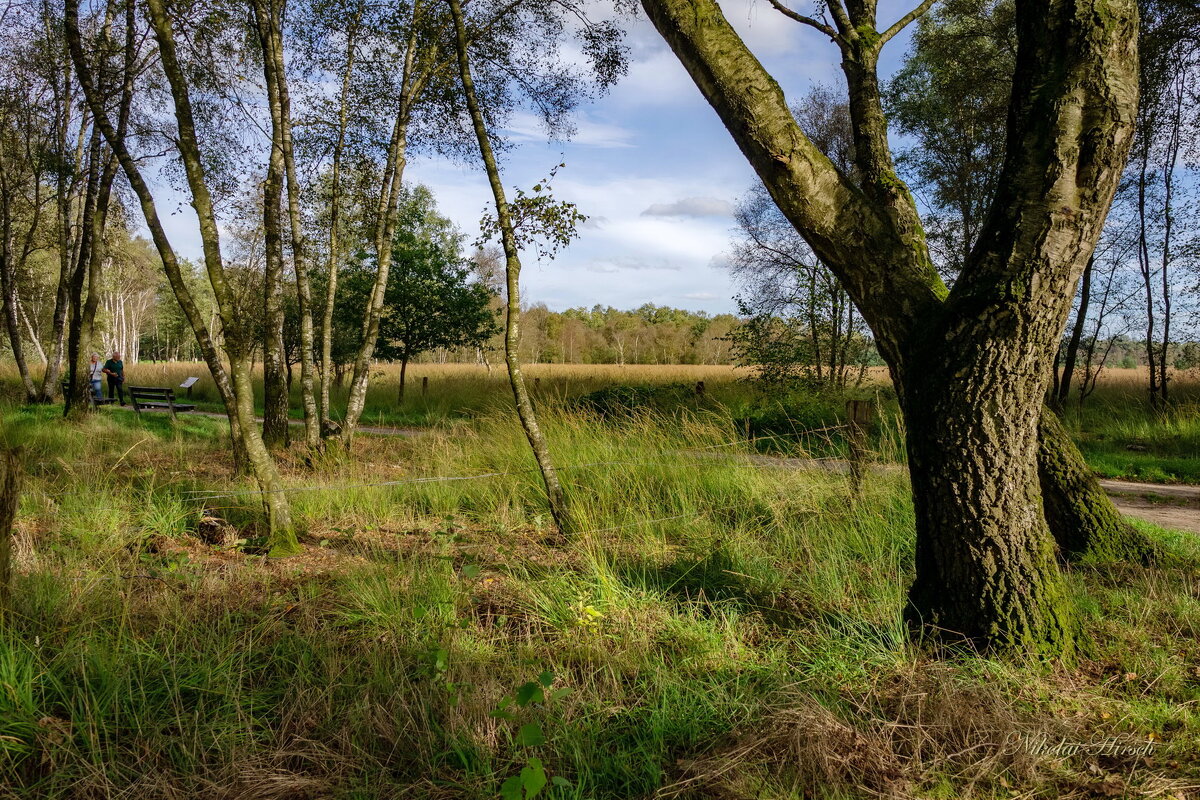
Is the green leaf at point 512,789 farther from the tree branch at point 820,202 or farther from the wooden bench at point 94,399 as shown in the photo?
the wooden bench at point 94,399

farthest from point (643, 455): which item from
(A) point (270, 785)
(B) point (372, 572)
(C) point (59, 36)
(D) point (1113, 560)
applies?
(C) point (59, 36)

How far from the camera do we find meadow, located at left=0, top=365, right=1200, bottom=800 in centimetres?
223

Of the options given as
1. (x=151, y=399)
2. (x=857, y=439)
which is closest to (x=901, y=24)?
(x=857, y=439)

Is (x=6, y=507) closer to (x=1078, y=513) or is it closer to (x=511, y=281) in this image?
(x=511, y=281)

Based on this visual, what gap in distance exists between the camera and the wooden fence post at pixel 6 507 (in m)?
2.74

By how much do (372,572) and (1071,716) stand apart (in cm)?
341

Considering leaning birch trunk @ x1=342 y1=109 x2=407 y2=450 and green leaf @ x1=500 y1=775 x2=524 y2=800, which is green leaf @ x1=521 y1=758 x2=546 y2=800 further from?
leaning birch trunk @ x1=342 y1=109 x2=407 y2=450

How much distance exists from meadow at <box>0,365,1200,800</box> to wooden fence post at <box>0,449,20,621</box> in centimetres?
20

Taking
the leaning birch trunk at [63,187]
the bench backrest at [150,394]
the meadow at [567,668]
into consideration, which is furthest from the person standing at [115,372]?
the meadow at [567,668]

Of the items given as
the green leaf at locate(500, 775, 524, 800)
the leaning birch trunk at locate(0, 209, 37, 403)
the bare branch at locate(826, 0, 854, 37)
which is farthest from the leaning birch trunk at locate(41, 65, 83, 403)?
the green leaf at locate(500, 775, 524, 800)

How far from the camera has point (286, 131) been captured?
25.5ft

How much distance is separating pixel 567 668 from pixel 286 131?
24.4 ft

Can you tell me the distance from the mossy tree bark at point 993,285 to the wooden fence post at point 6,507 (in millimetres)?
3500

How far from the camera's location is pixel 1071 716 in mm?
2463
